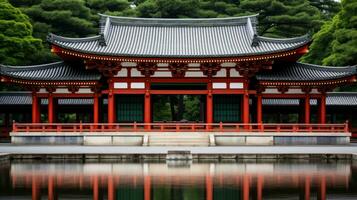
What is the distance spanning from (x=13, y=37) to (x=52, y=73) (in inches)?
347

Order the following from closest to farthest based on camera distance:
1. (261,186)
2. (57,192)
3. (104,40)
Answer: (57,192)
(261,186)
(104,40)

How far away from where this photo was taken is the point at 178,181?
2003 centimetres

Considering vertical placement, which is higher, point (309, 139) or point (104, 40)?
point (104, 40)

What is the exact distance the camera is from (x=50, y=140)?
3894 centimetres

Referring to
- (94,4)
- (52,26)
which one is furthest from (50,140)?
(94,4)

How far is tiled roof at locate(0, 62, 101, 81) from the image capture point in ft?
130

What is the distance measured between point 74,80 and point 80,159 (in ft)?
37.2

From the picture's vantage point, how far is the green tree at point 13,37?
Answer: 47.5 metres

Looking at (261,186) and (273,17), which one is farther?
(273,17)

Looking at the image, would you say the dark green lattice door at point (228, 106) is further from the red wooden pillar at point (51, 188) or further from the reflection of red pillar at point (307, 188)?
the red wooden pillar at point (51, 188)

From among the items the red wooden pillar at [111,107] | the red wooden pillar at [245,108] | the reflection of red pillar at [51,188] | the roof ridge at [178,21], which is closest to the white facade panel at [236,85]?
the red wooden pillar at [245,108]

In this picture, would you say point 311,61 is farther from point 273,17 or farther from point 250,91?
point 250,91

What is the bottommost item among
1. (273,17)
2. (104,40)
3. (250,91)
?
(250,91)

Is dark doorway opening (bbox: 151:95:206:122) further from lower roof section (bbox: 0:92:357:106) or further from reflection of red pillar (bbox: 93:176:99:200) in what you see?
reflection of red pillar (bbox: 93:176:99:200)
